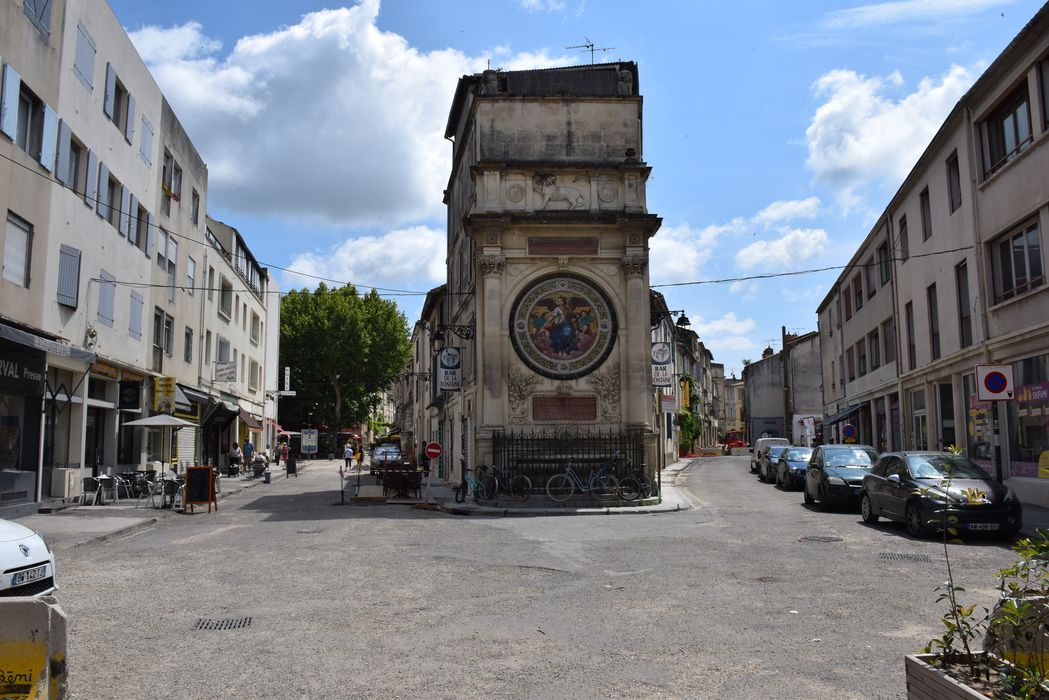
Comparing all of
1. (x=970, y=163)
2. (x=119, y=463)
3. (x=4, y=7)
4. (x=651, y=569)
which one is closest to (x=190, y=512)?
(x=119, y=463)

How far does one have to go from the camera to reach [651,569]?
Result: 33.7 feet

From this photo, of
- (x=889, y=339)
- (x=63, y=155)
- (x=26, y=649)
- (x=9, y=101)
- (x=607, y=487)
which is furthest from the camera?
(x=889, y=339)

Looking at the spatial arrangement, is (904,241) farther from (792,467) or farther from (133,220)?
(133,220)

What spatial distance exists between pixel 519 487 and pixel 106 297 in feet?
40.4

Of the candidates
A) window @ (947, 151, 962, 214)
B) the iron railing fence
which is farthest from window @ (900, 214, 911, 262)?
the iron railing fence

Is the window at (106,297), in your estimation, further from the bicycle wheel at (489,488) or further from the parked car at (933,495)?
the parked car at (933,495)

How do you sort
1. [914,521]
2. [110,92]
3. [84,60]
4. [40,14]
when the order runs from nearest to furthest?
[914,521], [40,14], [84,60], [110,92]

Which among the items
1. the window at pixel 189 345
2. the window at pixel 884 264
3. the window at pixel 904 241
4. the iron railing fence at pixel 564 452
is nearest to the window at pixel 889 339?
the window at pixel 884 264

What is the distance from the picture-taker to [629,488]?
2159 cm

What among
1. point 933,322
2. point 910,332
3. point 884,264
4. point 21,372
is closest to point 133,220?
point 21,372

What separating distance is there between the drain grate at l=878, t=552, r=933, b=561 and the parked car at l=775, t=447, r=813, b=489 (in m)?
13.9

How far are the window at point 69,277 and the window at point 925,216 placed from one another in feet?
78.4

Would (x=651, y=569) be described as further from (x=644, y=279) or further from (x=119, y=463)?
(x=119, y=463)

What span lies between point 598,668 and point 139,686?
307 cm
